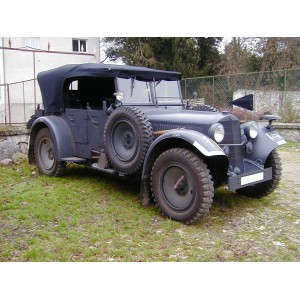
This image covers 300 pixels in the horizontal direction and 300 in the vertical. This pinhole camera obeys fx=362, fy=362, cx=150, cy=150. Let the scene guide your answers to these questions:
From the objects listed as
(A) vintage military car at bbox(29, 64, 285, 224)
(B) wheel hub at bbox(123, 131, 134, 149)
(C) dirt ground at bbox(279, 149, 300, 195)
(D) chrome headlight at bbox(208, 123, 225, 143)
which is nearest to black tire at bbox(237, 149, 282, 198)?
(A) vintage military car at bbox(29, 64, 285, 224)

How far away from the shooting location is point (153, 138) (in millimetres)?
4941

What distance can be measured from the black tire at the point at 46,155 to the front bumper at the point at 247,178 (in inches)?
133

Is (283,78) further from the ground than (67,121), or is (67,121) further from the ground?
(283,78)

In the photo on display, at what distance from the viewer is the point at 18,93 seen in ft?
49.1

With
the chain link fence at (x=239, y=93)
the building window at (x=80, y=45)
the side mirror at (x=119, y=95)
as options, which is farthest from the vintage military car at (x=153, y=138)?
the building window at (x=80, y=45)

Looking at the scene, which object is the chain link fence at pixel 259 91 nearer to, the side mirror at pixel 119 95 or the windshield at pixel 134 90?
the windshield at pixel 134 90

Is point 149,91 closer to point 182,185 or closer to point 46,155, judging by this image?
point 182,185

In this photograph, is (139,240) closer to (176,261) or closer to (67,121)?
(176,261)

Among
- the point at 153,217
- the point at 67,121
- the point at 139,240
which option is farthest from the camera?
the point at 67,121

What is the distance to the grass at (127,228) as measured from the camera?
11.9ft

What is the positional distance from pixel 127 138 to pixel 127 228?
1.40m

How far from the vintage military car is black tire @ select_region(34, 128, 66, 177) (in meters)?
0.02

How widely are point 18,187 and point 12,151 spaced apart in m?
2.59

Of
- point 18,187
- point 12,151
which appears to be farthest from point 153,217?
point 12,151
